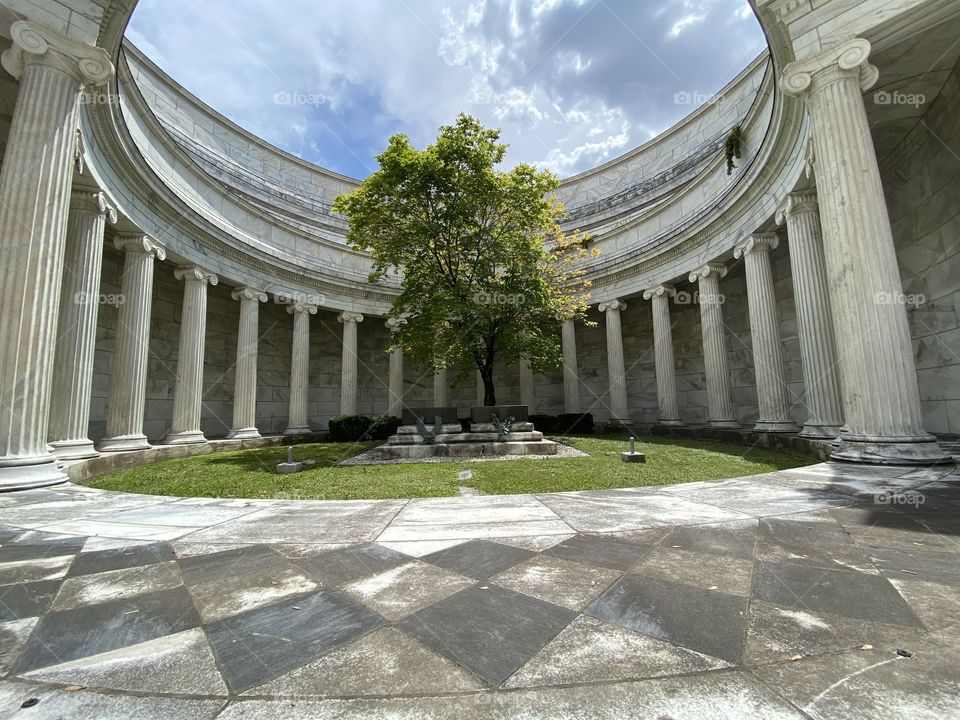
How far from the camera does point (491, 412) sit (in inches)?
659

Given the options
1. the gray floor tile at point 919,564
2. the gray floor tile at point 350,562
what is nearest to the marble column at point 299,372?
the gray floor tile at point 350,562

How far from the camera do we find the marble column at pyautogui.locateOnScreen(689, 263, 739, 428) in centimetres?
1886

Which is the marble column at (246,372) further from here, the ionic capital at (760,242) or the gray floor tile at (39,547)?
the ionic capital at (760,242)

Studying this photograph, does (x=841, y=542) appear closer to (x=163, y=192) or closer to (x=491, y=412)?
(x=491, y=412)

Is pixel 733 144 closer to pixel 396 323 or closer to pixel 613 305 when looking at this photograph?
pixel 613 305

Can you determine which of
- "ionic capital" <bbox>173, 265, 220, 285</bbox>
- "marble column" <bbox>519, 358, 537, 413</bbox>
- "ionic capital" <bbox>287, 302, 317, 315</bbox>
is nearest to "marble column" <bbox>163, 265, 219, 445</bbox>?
"ionic capital" <bbox>173, 265, 220, 285</bbox>

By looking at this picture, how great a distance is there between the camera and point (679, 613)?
267 centimetres

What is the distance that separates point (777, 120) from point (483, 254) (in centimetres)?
1035

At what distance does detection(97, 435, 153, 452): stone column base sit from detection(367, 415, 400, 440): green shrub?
997 centimetres

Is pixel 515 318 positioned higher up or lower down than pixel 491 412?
higher up

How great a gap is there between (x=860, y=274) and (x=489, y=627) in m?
10.7

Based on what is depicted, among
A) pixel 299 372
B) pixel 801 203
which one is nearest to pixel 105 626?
pixel 801 203

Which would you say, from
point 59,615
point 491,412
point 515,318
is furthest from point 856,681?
point 515,318

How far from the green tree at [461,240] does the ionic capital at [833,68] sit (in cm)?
855
